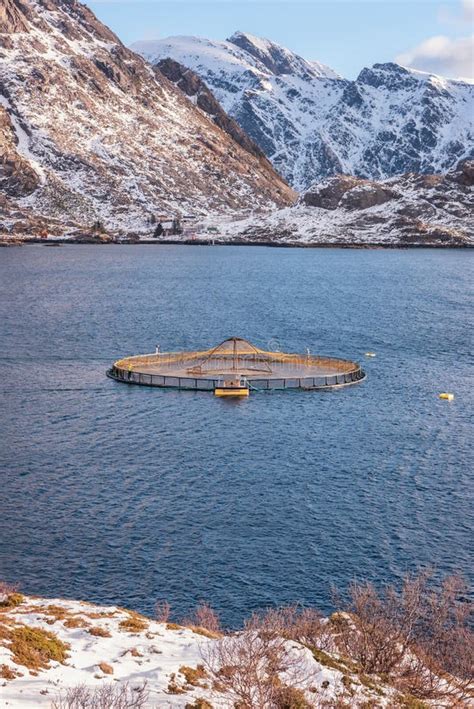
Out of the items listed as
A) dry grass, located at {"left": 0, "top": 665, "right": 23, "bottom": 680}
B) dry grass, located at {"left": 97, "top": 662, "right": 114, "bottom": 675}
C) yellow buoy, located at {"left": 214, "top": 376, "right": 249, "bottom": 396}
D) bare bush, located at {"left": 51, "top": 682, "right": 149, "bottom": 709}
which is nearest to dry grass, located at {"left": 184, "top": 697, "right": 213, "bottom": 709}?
bare bush, located at {"left": 51, "top": 682, "right": 149, "bottom": 709}

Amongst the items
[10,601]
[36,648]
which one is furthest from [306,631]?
[10,601]

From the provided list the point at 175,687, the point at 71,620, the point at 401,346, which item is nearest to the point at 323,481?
the point at 71,620

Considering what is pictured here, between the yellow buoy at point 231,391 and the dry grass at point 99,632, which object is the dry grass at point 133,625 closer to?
the dry grass at point 99,632

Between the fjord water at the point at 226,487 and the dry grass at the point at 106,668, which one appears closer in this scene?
the dry grass at the point at 106,668

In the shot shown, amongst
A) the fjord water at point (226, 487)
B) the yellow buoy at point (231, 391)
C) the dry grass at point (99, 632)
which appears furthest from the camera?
the yellow buoy at point (231, 391)

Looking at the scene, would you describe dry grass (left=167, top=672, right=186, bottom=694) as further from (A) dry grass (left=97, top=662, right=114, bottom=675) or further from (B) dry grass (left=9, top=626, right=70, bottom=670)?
(B) dry grass (left=9, top=626, right=70, bottom=670)

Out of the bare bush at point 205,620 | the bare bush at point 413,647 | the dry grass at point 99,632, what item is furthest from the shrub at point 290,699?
the bare bush at point 205,620

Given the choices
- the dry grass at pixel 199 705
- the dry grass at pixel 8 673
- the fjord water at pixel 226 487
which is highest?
the dry grass at pixel 8 673
